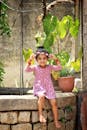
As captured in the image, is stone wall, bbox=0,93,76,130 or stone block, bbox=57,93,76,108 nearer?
stone wall, bbox=0,93,76,130

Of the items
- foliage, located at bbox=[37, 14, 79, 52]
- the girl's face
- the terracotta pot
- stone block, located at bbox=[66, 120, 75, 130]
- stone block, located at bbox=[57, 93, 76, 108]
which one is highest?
foliage, located at bbox=[37, 14, 79, 52]

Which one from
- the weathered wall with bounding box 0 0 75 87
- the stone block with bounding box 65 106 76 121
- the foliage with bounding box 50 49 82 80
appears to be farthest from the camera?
the weathered wall with bounding box 0 0 75 87

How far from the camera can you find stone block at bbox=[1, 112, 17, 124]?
5871mm

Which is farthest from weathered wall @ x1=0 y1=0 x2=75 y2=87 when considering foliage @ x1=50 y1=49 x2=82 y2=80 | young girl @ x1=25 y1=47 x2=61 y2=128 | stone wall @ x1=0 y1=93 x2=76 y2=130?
stone wall @ x1=0 y1=93 x2=76 y2=130

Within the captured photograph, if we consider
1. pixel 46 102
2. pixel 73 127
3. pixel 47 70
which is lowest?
pixel 73 127

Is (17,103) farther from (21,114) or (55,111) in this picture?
(55,111)

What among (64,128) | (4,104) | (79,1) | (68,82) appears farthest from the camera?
(79,1)

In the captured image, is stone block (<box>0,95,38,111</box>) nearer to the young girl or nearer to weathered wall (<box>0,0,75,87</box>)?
the young girl

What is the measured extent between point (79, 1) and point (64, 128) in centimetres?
221

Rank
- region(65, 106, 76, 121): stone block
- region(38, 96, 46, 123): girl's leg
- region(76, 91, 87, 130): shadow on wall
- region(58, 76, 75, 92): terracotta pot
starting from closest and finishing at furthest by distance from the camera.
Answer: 1. region(38, 96, 46, 123): girl's leg
2. region(76, 91, 87, 130): shadow on wall
3. region(65, 106, 76, 121): stone block
4. region(58, 76, 75, 92): terracotta pot

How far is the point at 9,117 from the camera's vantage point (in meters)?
5.88

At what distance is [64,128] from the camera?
20.4 ft

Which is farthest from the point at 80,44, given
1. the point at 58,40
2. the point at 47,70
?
the point at 47,70

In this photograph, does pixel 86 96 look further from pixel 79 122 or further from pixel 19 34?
pixel 19 34
